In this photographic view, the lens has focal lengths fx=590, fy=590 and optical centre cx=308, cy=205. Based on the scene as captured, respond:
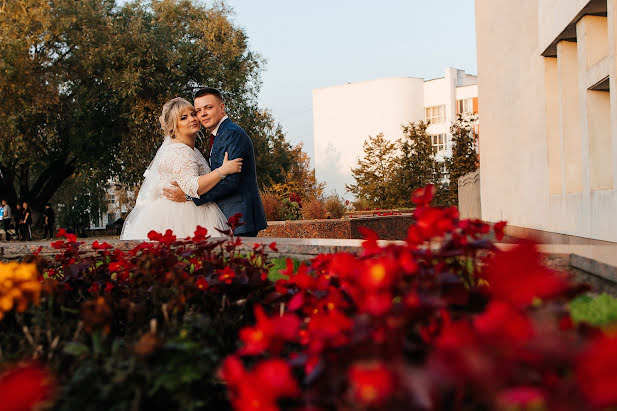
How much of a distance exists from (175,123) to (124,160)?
1814 centimetres

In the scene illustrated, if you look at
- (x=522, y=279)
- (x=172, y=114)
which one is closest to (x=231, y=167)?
(x=172, y=114)

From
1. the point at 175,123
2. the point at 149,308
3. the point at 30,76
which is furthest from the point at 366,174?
the point at 149,308

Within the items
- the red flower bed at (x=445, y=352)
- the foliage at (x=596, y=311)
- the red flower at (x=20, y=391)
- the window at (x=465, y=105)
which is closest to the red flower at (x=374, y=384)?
the red flower bed at (x=445, y=352)

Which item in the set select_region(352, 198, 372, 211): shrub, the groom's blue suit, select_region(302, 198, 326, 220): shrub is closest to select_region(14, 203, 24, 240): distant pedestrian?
select_region(302, 198, 326, 220): shrub

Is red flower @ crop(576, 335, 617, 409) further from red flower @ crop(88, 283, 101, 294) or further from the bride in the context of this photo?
the bride

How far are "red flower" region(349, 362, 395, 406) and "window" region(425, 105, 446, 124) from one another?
55950 mm

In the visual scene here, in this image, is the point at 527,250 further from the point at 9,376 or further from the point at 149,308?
the point at 149,308

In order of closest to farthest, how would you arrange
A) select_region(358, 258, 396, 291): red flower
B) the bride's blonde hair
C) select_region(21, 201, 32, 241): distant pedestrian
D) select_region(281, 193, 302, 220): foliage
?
select_region(358, 258, 396, 291): red flower < the bride's blonde hair < select_region(281, 193, 302, 220): foliage < select_region(21, 201, 32, 241): distant pedestrian

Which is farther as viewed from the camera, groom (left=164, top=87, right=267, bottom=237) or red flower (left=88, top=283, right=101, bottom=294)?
groom (left=164, top=87, right=267, bottom=237)

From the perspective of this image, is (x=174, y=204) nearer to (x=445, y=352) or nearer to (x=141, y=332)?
(x=141, y=332)

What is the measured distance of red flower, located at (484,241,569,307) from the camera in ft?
3.68

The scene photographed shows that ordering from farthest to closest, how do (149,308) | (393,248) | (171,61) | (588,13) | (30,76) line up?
(171,61) < (30,76) < (588,13) < (149,308) < (393,248)

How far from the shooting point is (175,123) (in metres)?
5.79

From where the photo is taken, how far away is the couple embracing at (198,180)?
5.41m
